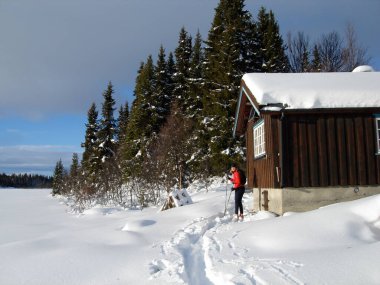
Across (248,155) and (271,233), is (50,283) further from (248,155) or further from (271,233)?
(248,155)

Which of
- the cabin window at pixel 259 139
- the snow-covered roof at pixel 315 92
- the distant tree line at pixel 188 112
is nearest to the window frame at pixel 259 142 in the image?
the cabin window at pixel 259 139

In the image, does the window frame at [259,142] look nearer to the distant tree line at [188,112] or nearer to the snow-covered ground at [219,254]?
the snow-covered ground at [219,254]

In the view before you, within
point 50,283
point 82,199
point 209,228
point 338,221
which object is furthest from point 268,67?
point 50,283

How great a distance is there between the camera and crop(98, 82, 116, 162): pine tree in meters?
35.6

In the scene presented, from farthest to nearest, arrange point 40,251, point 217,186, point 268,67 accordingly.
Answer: point 268,67 → point 217,186 → point 40,251

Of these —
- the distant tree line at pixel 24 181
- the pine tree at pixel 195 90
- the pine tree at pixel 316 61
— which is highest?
the pine tree at pixel 316 61

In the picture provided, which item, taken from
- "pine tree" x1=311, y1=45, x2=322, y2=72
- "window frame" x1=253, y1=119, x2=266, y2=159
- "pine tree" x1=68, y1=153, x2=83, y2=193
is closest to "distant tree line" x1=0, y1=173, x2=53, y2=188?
"pine tree" x1=68, y1=153, x2=83, y2=193

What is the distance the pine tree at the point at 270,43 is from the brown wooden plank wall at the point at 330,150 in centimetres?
1533

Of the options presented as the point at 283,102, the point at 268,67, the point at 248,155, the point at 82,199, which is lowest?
the point at 82,199

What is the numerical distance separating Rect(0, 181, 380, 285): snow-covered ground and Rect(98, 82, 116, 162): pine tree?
26.7 meters

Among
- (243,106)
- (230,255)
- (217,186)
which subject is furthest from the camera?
(217,186)

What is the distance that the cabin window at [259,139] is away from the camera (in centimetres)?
1214

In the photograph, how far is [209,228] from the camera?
404 inches

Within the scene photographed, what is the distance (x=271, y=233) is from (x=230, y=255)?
53.8 inches
